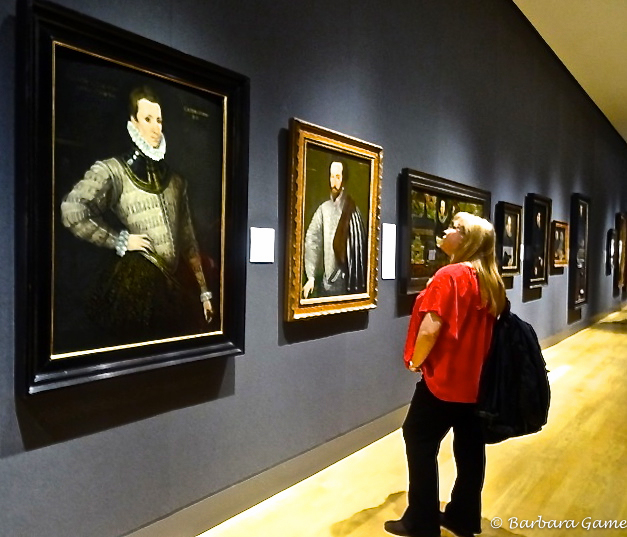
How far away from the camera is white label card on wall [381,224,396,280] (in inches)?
210

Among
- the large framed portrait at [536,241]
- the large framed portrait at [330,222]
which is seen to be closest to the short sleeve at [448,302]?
the large framed portrait at [330,222]

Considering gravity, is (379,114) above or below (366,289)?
above

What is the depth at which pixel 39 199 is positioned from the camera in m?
2.51

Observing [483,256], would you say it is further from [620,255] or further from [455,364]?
[620,255]

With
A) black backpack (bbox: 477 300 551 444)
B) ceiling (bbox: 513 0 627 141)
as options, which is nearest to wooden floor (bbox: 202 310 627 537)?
black backpack (bbox: 477 300 551 444)

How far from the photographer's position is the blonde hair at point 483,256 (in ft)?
10.9

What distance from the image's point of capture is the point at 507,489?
435 cm

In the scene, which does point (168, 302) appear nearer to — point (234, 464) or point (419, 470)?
point (234, 464)

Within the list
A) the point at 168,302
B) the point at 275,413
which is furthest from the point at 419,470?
the point at 168,302

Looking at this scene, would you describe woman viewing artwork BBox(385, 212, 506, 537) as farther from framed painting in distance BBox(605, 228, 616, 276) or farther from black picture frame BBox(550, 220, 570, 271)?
framed painting in distance BBox(605, 228, 616, 276)

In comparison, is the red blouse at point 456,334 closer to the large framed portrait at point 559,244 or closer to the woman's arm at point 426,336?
the woman's arm at point 426,336

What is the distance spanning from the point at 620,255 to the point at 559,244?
899 centimetres

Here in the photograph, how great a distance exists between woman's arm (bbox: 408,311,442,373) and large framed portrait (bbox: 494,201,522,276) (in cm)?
508

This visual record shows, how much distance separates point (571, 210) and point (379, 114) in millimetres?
8516
